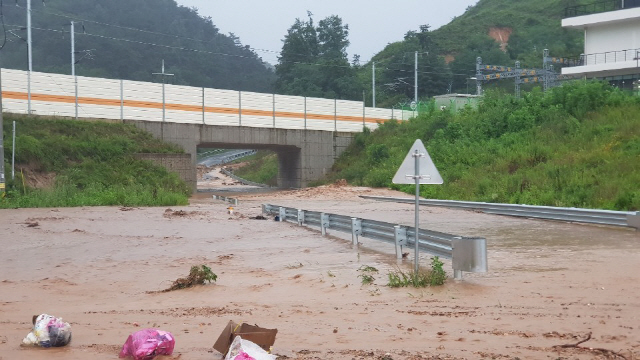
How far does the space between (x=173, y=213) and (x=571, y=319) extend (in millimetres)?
21500

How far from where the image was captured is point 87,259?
15945mm

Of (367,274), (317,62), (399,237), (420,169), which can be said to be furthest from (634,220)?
(317,62)

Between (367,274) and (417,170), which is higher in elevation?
(417,170)

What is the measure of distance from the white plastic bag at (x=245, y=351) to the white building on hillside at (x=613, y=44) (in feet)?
148

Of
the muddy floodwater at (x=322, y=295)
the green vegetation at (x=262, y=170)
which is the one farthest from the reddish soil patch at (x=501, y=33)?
the muddy floodwater at (x=322, y=295)

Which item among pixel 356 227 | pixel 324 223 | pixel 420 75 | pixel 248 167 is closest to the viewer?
pixel 356 227

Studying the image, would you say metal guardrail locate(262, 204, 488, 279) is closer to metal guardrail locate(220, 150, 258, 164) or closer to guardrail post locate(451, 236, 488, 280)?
guardrail post locate(451, 236, 488, 280)

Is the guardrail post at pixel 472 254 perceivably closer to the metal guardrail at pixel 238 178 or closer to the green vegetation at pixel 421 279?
the green vegetation at pixel 421 279

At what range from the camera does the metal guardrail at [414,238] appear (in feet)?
37.6

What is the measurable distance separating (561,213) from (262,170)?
52.5 m

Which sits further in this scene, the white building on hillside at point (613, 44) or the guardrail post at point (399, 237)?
the white building on hillside at point (613, 44)

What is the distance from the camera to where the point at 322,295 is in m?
11.0

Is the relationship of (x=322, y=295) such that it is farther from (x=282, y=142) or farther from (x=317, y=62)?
(x=317, y=62)

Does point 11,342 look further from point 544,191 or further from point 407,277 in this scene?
point 544,191
